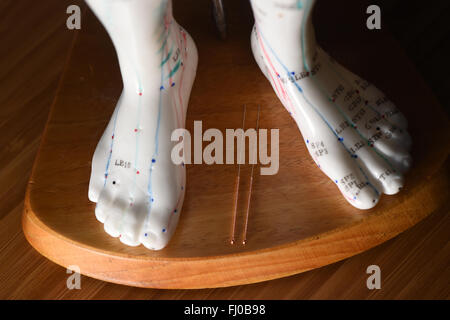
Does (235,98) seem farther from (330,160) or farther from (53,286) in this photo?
(53,286)

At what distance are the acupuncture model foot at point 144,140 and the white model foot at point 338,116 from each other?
0.11 m

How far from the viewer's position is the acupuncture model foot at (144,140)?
0.67 meters

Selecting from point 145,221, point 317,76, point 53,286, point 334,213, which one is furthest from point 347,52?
point 53,286

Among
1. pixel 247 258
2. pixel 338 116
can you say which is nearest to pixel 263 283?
pixel 247 258

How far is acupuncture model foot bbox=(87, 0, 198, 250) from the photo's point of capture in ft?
2.18

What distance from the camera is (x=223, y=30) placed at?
833 mm

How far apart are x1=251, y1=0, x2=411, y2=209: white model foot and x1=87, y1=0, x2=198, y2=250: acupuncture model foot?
106 millimetres

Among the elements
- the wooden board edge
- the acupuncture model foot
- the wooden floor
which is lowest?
the wooden floor

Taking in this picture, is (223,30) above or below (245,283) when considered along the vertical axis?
above

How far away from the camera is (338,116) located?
70 centimetres

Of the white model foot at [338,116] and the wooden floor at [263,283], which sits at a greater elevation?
the white model foot at [338,116]

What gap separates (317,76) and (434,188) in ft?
0.58

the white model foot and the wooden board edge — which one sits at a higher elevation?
the white model foot

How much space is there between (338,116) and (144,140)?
215 millimetres
